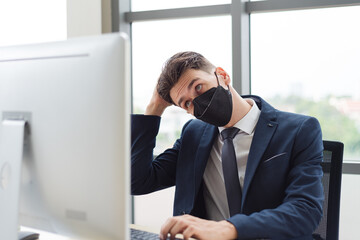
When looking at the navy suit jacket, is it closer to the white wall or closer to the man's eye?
the man's eye

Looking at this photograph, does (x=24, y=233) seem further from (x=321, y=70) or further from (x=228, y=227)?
(x=321, y=70)

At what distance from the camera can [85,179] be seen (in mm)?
947

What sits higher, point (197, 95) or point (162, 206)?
point (197, 95)

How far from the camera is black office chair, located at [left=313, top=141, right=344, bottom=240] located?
5.22ft

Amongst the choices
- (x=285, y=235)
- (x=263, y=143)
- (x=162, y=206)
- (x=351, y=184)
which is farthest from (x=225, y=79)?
(x=162, y=206)

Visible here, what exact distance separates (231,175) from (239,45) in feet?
4.14

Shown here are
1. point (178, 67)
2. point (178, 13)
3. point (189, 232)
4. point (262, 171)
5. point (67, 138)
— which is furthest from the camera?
point (178, 13)

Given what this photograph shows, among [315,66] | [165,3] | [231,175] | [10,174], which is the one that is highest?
[165,3]

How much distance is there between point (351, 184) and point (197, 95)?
1360mm

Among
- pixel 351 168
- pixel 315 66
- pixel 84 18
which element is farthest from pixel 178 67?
pixel 84 18

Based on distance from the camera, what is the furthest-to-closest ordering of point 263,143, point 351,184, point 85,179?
point 351,184 < point 263,143 < point 85,179

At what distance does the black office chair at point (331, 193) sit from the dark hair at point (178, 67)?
0.58 meters

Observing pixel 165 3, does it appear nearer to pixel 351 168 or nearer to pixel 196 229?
pixel 351 168

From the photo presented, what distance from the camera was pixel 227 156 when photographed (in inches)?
64.9
